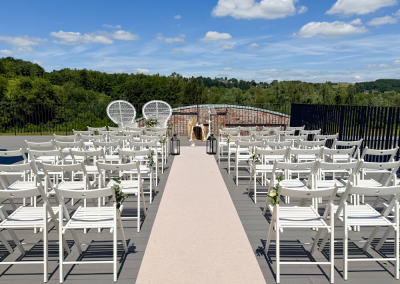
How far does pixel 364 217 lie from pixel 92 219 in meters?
2.72

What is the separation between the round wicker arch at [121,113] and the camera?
13096 mm

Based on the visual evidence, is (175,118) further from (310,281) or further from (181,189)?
(310,281)

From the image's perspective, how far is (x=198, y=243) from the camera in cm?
402

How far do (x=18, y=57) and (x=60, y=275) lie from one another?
6820 cm

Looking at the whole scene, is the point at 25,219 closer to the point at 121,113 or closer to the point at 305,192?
the point at 305,192

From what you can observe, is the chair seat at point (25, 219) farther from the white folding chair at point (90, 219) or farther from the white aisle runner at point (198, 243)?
the white aisle runner at point (198, 243)

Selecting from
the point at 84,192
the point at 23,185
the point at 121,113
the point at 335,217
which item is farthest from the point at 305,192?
the point at 121,113

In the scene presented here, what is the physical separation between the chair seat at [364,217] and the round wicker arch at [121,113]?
10.5 metres

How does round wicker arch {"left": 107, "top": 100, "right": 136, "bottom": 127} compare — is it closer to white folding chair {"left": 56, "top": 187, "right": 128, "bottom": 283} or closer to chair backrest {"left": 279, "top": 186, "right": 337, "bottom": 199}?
white folding chair {"left": 56, "top": 187, "right": 128, "bottom": 283}

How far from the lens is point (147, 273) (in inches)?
132

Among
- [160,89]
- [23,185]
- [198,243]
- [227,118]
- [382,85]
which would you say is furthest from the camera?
[160,89]

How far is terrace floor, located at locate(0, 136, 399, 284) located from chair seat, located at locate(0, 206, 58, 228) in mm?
493

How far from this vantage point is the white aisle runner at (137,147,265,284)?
10.9ft

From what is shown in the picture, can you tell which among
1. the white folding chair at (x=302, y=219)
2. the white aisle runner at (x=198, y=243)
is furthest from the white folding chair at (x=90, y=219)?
the white folding chair at (x=302, y=219)
